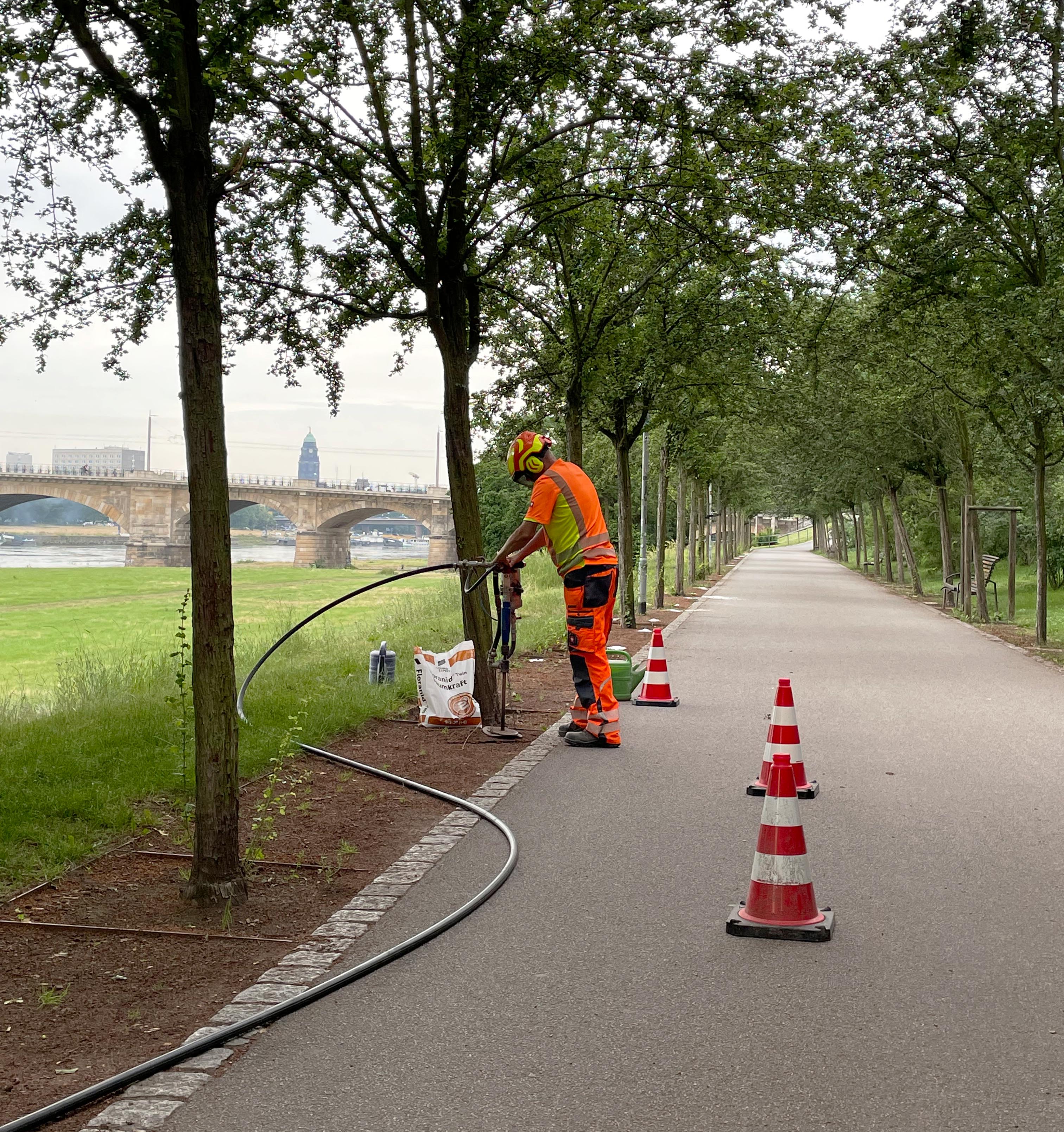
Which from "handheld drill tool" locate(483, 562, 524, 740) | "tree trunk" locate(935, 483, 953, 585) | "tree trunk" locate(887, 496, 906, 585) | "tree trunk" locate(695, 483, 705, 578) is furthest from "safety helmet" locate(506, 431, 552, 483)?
"tree trunk" locate(695, 483, 705, 578)

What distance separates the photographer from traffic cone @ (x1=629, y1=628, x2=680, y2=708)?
464 inches

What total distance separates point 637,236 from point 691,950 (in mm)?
11209

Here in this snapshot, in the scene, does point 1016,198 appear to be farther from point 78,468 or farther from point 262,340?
point 78,468

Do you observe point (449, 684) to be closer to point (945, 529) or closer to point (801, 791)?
point (801, 791)

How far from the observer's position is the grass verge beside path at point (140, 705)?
642 centimetres

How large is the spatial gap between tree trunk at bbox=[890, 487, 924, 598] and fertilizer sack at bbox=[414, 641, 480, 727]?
26.1 metres

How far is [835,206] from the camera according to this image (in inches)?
399

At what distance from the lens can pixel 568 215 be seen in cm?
1178

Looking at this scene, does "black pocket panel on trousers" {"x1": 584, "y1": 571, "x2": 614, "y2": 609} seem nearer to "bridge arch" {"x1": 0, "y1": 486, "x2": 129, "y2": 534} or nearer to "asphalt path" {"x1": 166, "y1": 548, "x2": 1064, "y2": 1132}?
"asphalt path" {"x1": 166, "y1": 548, "x2": 1064, "y2": 1132}

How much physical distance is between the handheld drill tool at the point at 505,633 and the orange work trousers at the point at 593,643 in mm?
525

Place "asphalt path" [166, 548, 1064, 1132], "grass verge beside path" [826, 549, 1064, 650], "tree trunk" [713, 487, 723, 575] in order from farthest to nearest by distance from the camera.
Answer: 1. "tree trunk" [713, 487, 723, 575]
2. "grass verge beside path" [826, 549, 1064, 650]
3. "asphalt path" [166, 548, 1064, 1132]

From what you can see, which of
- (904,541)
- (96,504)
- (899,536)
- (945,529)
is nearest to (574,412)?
(945,529)

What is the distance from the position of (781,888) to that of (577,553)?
4503mm

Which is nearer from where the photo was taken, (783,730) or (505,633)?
(783,730)
